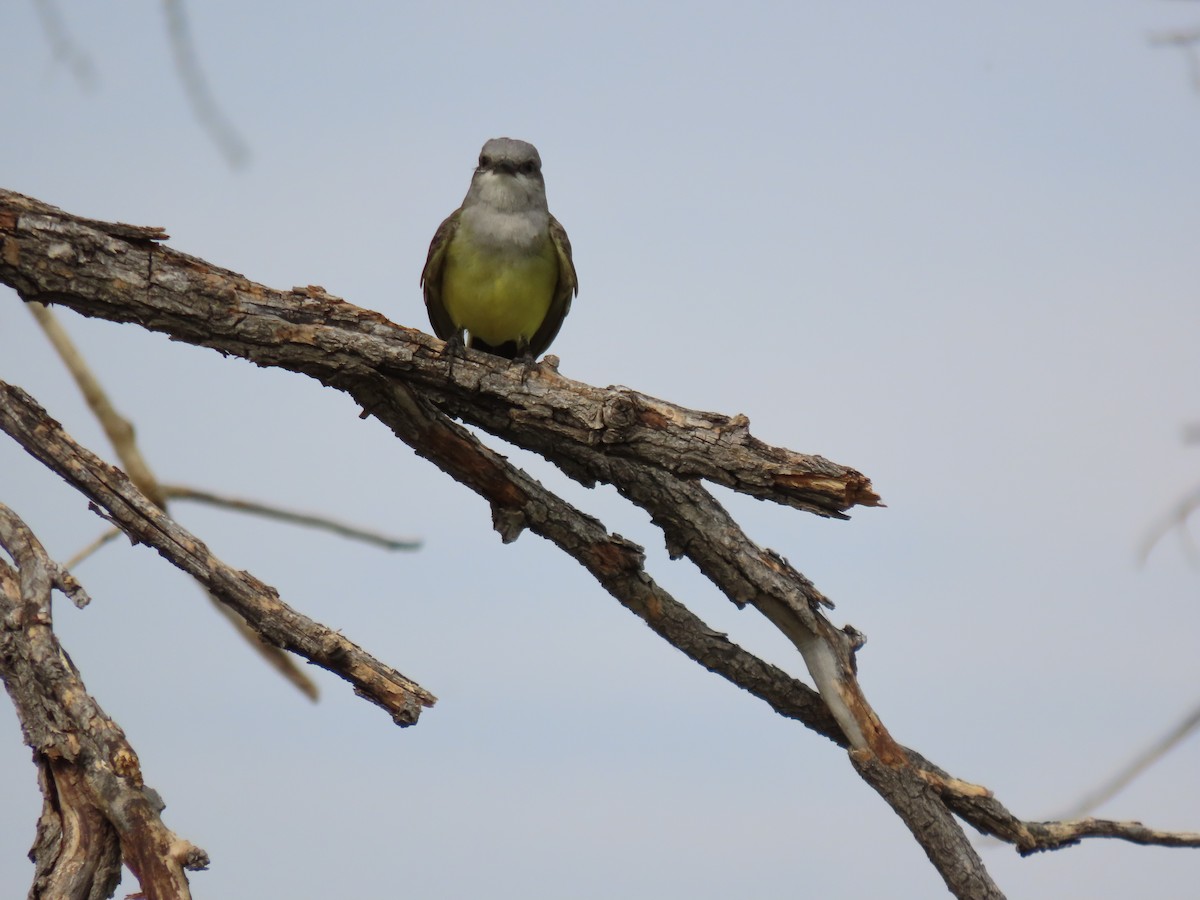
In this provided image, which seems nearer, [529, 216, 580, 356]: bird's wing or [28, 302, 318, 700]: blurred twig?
[28, 302, 318, 700]: blurred twig

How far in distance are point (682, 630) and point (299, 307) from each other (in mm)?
2272

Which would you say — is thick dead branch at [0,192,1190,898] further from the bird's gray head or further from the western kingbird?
the bird's gray head

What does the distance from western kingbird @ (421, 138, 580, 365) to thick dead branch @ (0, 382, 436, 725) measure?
2688 millimetres

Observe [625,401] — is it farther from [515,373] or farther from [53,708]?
[53,708]

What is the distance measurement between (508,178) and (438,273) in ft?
2.23

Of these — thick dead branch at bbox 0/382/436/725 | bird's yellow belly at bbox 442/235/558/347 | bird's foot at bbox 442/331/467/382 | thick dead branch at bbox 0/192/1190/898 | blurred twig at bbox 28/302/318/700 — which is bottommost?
thick dead branch at bbox 0/382/436/725

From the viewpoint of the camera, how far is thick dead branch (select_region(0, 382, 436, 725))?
4.77 meters

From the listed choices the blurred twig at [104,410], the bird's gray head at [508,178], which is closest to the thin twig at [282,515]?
the blurred twig at [104,410]

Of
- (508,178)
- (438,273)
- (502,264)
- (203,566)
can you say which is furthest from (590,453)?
(508,178)

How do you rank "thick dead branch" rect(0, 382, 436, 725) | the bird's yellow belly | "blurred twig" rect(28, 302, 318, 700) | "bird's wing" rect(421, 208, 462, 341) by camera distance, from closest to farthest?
"thick dead branch" rect(0, 382, 436, 725) → "blurred twig" rect(28, 302, 318, 700) → the bird's yellow belly → "bird's wing" rect(421, 208, 462, 341)

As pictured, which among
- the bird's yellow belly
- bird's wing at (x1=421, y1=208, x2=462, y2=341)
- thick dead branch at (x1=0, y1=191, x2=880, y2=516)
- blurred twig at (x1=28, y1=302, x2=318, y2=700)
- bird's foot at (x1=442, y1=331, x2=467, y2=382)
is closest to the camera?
thick dead branch at (x1=0, y1=191, x2=880, y2=516)

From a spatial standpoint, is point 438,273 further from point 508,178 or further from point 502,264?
point 508,178

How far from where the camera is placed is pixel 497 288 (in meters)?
7.24

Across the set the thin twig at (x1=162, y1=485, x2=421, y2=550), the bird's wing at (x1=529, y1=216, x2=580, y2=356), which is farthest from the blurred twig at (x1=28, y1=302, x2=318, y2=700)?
the bird's wing at (x1=529, y1=216, x2=580, y2=356)
